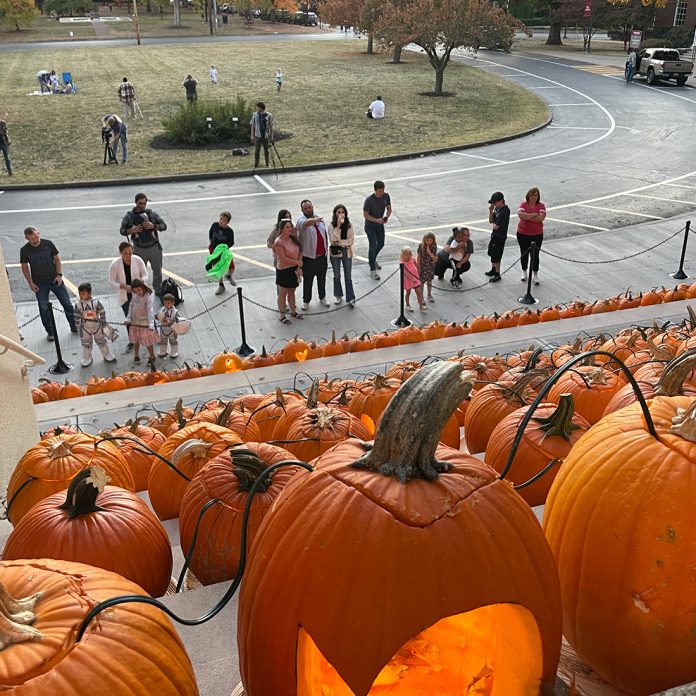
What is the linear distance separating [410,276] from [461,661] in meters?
10.2

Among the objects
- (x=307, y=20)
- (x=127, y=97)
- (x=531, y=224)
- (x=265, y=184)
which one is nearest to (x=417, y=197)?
(x=265, y=184)

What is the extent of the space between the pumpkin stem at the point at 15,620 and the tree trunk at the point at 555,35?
6053cm

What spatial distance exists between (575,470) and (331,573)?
836mm

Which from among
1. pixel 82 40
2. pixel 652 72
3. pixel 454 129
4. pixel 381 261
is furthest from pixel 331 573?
pixel 82 40

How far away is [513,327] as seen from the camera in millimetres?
9578

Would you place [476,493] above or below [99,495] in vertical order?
above

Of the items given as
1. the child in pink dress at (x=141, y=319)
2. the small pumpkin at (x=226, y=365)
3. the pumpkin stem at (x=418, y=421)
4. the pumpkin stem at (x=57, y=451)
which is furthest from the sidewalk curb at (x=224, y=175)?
the pumpkin stem at (x=418, y=421)

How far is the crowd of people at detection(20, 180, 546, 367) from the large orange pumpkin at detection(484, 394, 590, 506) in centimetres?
738

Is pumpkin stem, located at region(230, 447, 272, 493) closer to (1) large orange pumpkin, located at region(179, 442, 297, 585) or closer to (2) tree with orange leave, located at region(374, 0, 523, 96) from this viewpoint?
(1) large orange pumpkin, located at region(179, 442, 297, 585)

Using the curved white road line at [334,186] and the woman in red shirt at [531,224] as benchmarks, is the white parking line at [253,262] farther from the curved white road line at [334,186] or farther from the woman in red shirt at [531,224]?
the curved white road line at [334,186]

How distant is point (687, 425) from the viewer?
2.00 metres

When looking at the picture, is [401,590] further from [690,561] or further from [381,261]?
[381,261]

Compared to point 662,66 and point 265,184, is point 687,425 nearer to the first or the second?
point 265,184

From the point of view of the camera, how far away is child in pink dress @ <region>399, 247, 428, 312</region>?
11.7 m
